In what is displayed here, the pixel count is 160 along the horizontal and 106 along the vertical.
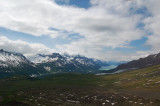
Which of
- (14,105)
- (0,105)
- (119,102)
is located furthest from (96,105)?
(0,105)

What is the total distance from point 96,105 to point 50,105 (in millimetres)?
29774

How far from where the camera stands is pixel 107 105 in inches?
3772

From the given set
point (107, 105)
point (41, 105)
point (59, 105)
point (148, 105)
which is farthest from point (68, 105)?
point (148, 105)

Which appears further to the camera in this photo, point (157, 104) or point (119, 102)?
point (119, 102)

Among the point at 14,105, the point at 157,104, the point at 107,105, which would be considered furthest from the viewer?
the point at 14,105

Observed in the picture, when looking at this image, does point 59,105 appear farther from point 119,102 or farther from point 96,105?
point 119,102

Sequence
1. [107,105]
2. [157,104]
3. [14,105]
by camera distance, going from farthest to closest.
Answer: [14,105], [107,105], [157,104]

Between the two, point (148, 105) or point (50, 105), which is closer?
point (148, 105)

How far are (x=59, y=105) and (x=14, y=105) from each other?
3137 cm

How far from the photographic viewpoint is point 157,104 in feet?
288

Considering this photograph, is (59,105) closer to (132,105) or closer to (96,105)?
(96,105)

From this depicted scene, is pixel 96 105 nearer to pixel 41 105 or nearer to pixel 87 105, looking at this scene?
pixel 87 105

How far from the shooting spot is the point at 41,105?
99.2 m

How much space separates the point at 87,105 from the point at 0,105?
60.8 meters
